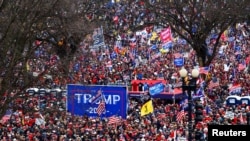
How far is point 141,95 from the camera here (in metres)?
30.3

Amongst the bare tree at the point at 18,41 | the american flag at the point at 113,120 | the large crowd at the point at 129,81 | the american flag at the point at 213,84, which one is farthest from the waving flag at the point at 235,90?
the bare tree at the point at 18,41

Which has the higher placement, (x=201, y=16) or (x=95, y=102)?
(x=201, y=16)

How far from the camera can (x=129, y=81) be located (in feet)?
117

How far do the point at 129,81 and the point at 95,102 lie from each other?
11.3 m

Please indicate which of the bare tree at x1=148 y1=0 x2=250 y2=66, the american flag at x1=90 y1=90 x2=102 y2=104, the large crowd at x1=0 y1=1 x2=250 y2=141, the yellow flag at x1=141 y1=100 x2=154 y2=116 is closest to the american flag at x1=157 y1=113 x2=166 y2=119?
the large crowd at x1=0 y1=1 x2=250 y2=141

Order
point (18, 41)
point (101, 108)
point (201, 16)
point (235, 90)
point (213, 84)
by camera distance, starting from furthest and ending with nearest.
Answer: point (201, 16), point (213, 84), point (235, 90), point (101, 108), point (18, 41)

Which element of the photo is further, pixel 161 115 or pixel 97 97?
pixel 161 115

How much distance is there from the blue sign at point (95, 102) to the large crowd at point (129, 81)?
397mm

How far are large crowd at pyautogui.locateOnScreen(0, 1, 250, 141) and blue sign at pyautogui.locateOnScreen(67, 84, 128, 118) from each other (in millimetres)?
397

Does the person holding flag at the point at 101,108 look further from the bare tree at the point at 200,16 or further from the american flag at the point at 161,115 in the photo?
the bare tree at the point at 200,16

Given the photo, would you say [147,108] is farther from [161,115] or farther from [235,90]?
[235,90]

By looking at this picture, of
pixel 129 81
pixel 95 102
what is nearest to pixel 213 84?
pixel 129 81

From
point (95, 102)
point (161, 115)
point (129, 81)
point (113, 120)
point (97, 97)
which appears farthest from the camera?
point (129, 81)

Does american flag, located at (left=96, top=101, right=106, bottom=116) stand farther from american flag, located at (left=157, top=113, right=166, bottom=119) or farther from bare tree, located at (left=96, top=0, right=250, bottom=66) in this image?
bare tree, located at (left=96, top=0, right=250, bottom=66)
